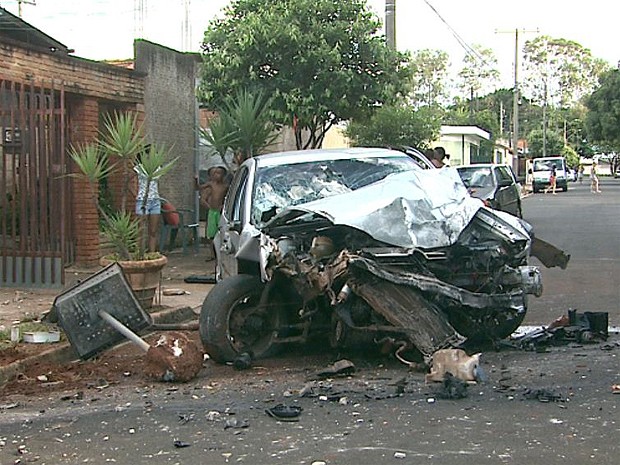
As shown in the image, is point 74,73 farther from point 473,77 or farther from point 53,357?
point 473,77

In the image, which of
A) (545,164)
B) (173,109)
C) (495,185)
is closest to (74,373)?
(173,109)

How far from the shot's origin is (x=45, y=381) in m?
7.39

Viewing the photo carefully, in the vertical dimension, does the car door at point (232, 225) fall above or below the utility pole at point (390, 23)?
below

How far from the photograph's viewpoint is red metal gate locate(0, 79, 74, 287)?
1087 centimetres

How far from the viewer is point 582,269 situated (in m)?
13.9

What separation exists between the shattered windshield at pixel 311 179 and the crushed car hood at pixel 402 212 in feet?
2.40

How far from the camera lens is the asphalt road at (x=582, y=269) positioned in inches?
416

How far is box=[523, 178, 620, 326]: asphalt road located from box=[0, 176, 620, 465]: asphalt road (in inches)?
97.4

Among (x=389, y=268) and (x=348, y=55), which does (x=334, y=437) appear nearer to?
(x=389, y=268)

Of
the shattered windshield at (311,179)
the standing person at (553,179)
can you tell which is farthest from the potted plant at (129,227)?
the standing person at (553,179)

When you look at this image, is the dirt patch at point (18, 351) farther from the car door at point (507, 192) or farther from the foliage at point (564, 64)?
the foliage at point (564, 64)

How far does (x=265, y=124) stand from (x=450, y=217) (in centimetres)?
745

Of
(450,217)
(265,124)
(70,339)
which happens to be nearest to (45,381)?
(70,339)

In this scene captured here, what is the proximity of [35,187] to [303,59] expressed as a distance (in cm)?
588
